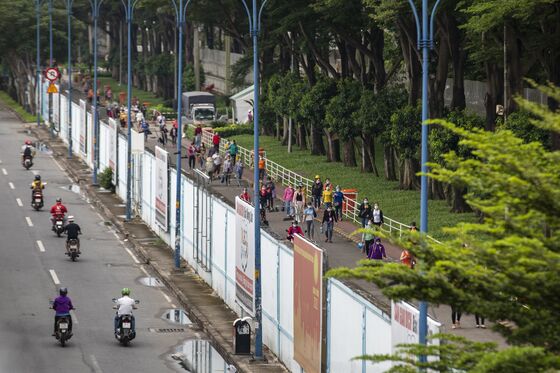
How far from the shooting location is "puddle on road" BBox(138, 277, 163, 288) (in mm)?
43125

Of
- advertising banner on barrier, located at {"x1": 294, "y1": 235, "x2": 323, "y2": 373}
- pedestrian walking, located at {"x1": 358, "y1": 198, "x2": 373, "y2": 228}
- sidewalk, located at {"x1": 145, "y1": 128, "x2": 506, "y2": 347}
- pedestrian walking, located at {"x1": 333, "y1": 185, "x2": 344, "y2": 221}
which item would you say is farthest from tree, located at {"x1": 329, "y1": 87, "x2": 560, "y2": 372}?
pedestrian walking, located at {"x1": 333, "y1": 185, "x2": 344, "y2": 221}

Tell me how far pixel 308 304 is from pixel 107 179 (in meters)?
37.1

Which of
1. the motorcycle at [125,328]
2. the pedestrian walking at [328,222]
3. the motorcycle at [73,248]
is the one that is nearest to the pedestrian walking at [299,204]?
the pedestrian walking at [328,222]

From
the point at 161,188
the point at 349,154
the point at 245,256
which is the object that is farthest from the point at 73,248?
the point at 349,154

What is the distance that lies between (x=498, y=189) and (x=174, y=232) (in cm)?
3480

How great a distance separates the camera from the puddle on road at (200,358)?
31.8 metres

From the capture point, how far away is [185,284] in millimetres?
42594

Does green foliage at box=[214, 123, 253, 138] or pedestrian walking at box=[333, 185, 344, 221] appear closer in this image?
pedestrian walking at box=[333, 185, 344, 221]

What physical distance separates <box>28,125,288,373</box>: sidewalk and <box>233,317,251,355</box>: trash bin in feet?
0.69

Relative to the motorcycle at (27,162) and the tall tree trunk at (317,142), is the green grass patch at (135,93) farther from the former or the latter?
the motorcycle at (27,162)

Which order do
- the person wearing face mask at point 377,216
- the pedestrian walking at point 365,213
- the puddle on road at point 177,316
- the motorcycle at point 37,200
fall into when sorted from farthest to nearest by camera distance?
1. the motorcycle at point 37,200
2. the pedestrian walking at point 365,213
3. the person wearing face mask at point 377,216
4. the puddle on road at point 177,316

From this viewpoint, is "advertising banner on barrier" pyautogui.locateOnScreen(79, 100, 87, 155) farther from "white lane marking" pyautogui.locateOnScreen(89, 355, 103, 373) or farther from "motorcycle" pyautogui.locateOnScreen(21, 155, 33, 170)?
"white lane marking" pyautogui.locateOnScreen(89, 355, 103, 373)

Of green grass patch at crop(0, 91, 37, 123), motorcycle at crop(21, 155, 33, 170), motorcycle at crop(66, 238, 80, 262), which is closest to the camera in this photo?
motorcycle at crop(66, 238, 80, 262)

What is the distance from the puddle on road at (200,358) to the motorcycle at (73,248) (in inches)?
477
